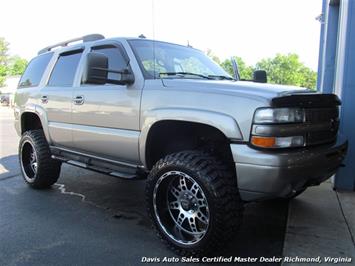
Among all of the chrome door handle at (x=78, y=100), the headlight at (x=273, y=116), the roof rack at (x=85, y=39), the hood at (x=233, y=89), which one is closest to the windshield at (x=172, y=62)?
the hood at (x=233, y=89)

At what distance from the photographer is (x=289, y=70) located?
4131 centimetres

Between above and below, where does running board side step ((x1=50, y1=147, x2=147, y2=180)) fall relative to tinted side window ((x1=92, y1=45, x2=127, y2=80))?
below

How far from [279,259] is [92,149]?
2.43m

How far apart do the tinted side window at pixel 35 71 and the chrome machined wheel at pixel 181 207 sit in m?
3.17

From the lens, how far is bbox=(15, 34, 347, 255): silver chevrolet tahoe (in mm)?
2885

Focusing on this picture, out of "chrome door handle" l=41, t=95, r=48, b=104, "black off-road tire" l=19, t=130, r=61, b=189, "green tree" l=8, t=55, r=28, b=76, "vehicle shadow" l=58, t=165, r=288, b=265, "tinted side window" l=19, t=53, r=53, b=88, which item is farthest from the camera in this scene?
"green tree" l=8, t=55, r=28, b=76

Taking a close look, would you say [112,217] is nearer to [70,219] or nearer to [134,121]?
[70,219]

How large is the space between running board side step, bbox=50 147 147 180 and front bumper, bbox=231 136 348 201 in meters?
1.29

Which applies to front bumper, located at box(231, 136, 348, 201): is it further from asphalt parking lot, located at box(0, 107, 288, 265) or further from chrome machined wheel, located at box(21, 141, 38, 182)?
chrome machined wheel, located at box(21, 141, 38, 182)

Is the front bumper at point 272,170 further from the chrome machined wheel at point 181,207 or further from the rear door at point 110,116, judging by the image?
the rear door at point 110,116

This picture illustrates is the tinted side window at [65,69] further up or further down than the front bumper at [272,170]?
further up

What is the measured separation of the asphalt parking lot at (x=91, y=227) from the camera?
10.9 feet

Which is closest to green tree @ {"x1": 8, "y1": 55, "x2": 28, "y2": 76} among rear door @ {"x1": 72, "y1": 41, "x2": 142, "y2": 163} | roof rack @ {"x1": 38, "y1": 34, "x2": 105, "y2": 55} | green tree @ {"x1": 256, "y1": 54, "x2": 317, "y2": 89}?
green tree @ {"x1": 256, "y1": 54, "x2": 317, "y2": 89}

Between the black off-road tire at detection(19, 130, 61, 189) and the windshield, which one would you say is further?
the black off-road tire at detection(19, 130, 61, 189)
